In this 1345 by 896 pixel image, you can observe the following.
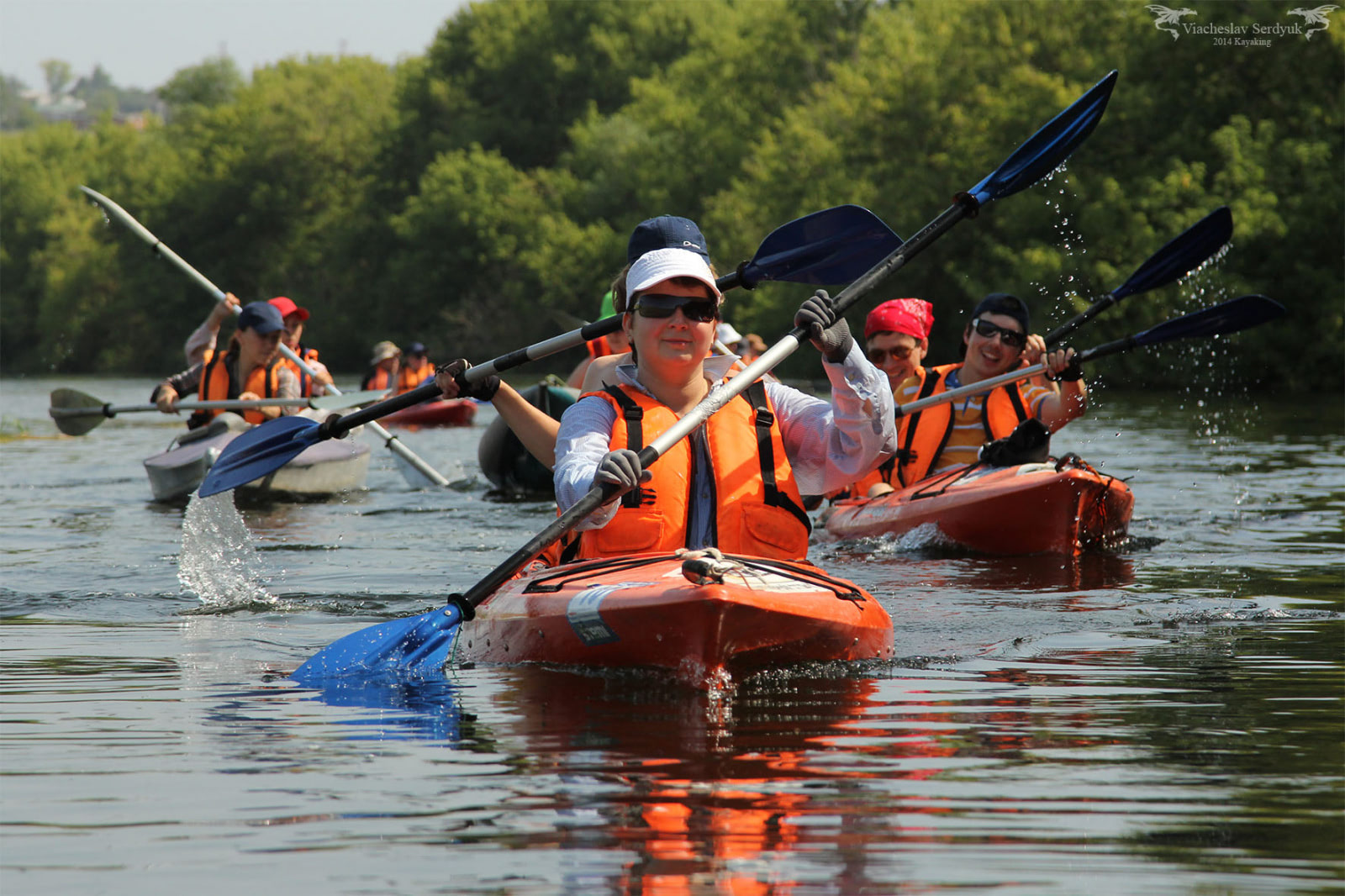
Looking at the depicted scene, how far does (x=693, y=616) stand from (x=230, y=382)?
766 cm

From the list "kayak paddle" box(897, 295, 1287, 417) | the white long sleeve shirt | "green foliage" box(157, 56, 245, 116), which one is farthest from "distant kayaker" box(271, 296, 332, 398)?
"green foliage" box(157, 56, 245, 116)

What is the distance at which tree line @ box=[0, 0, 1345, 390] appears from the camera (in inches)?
968

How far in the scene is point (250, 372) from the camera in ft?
35.6

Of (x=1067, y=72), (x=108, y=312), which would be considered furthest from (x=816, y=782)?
(x=108, y=312)

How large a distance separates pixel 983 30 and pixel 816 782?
28.6 metres

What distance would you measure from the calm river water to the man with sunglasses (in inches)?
34.7

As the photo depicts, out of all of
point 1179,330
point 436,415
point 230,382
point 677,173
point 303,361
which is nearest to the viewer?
point 1179,330

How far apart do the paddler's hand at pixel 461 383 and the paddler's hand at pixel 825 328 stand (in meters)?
1.14

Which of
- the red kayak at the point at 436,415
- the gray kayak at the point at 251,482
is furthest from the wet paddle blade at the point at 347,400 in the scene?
the red kayak at the point at 436,415

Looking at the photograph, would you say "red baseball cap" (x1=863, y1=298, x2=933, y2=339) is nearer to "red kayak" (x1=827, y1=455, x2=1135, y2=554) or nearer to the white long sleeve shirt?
"red kayak" (x1=827, y1=455, x2=1135, y2=554)

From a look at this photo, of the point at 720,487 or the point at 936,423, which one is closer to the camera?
the point at 720,487

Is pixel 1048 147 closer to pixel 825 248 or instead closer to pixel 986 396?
pixel 825 248

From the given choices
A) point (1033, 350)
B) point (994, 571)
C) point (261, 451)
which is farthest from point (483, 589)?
point (1033, 350)

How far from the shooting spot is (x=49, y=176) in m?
59.3
